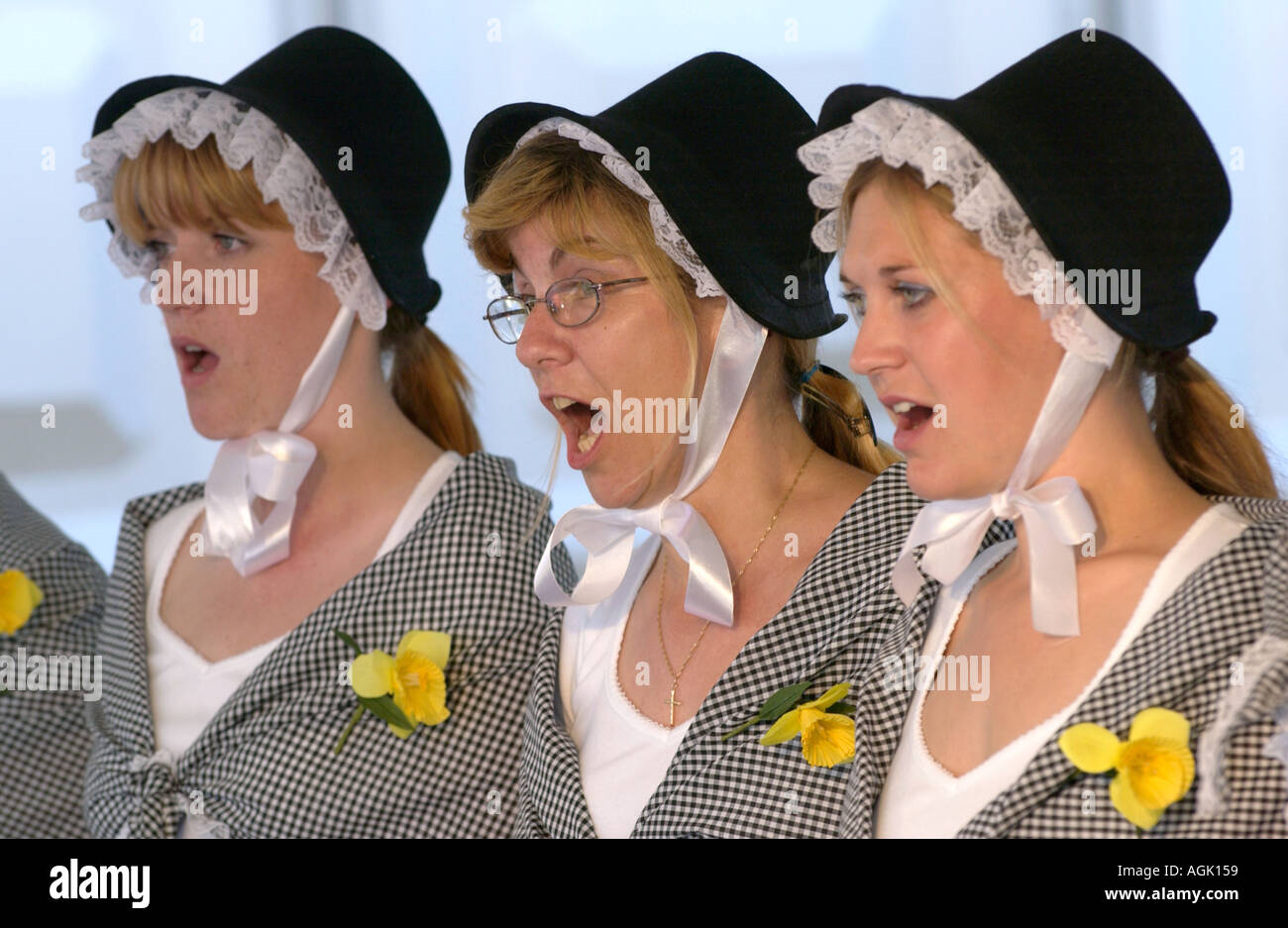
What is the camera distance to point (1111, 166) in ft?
4.28

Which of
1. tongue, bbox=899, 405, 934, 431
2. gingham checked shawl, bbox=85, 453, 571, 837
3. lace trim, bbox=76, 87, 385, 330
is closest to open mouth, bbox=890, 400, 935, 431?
tongue, bbox=899, 405, 934, 431

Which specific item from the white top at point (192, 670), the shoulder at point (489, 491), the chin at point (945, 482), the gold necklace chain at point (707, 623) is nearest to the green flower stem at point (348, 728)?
the white top at point (192, 670)

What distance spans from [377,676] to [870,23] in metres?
1.74

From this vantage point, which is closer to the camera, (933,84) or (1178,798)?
(1178,798)

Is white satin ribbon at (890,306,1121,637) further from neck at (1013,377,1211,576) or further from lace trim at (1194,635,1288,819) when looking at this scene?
lace trim at (1194,635,1288,819)

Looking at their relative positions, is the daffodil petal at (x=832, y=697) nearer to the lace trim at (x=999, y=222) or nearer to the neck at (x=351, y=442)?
the lace trim at (x=999, y=222)

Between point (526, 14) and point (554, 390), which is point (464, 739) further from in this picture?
point (526, 14)

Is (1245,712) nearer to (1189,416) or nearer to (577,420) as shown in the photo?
(1189,416)

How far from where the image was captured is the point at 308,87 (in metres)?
2.03

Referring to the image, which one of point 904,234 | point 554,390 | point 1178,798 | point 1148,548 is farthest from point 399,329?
point 1178,798

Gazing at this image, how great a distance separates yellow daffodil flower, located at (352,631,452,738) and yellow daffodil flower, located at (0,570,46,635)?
23.8 inches

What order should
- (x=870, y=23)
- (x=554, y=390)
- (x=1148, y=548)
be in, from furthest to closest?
(x=870, y=23)
(x=554, y=390)
(x=1148, y=548)

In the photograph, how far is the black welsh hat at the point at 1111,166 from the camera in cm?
128

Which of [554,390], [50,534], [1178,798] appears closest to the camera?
[1178,798]
